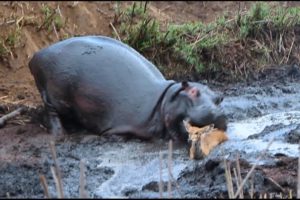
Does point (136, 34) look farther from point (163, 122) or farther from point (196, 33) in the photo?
point (163, 122)

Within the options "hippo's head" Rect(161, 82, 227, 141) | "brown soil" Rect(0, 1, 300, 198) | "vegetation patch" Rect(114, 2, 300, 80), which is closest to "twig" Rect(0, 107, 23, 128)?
"brown soil" Rect(0, 1, 300, 198)

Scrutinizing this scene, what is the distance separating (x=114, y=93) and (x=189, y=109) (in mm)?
719

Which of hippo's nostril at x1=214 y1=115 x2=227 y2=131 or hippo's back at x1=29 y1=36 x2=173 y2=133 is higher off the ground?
hippo's back at x1=29 y1=36 x2=173 y2=133

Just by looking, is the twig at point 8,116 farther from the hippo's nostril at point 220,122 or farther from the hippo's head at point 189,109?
the hippo's nostril at point 220,122

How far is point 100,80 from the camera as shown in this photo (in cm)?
776

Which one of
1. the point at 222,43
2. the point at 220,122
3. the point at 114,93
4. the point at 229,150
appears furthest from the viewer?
the point at 222,43

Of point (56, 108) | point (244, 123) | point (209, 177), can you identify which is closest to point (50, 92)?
point (56, 108)

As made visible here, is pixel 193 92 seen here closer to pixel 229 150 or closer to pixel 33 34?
pixel 229 150

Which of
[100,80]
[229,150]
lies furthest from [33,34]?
[229,150]

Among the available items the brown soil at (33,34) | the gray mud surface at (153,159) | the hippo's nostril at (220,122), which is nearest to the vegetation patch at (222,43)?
the brown soil at (33,34)

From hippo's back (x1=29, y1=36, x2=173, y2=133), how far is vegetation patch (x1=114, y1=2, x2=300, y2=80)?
1706mm

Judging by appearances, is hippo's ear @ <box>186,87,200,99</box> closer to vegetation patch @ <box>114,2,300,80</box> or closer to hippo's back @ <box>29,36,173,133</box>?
hippo's back @ <box>29,36,173,133</box>

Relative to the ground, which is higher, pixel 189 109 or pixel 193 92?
pixel 193 92

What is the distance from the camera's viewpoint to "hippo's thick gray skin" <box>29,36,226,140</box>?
7.44 m
